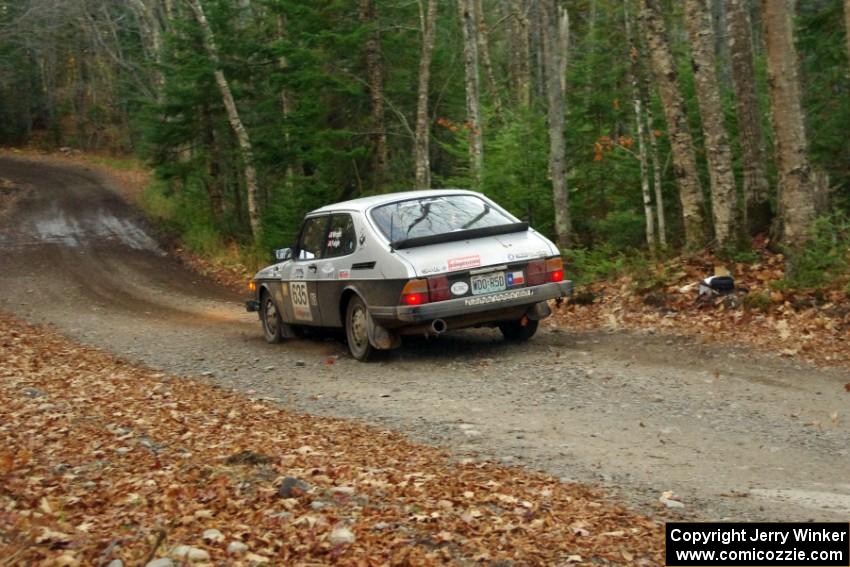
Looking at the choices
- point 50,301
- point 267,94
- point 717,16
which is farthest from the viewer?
point 717,16

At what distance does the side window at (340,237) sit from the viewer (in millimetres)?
11273

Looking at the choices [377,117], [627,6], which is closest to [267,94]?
[377,117]

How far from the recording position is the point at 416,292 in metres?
10.2

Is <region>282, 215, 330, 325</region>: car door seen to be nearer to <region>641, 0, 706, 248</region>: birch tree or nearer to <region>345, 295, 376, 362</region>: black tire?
<region>345, 295, 376, 362</region>: black tire

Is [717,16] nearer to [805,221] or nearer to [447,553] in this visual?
[805,221]

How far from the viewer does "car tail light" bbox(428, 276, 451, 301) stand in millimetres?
10188

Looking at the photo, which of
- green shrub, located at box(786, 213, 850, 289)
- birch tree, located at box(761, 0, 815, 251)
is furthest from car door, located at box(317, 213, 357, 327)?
birch tree, located at box(761, 0, 815, 251)

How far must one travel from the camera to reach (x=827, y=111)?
17281mm

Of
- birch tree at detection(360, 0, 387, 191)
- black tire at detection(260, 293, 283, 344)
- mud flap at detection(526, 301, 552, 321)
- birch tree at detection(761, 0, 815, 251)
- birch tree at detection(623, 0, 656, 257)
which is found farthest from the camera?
birch tree at detection(360, 0, 387, 191)

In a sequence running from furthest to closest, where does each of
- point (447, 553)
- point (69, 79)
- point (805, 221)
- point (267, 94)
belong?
1. point (69, 79)
2. point (267, 94)
3. point (805, 221)
4. point (447, 553)

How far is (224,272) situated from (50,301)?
465cm

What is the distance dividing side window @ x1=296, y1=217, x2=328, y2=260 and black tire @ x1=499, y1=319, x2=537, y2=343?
244 cm

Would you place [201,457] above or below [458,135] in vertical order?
below

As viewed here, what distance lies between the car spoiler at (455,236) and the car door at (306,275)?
1.83 m
